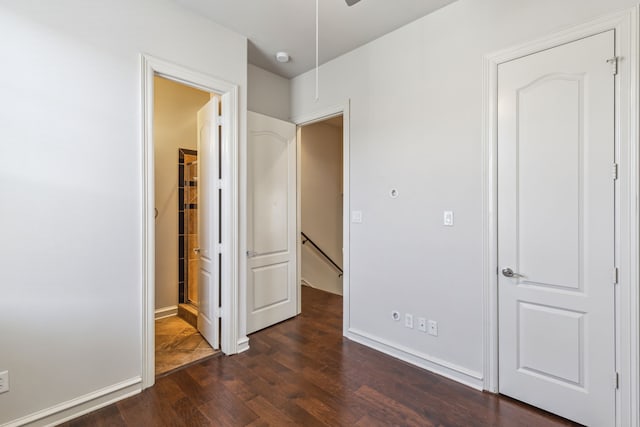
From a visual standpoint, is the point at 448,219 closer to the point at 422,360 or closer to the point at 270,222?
the point at 422,360

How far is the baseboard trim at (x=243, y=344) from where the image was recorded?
9.02ft

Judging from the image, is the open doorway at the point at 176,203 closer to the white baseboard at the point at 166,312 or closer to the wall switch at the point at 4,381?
the white baseboard at the point at 166,312

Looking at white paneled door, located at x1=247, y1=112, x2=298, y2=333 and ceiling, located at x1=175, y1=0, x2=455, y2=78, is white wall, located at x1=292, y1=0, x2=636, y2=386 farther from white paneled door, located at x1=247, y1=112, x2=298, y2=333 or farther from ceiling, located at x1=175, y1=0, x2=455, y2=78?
white paneled door, located at x1=247, y1=112, x2=298, y2=333

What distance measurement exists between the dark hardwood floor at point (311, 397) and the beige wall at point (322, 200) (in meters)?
2.66

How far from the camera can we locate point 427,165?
2.47 metres

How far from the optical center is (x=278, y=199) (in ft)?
11.3

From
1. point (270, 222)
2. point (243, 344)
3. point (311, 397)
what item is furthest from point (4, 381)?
point (270, 222)

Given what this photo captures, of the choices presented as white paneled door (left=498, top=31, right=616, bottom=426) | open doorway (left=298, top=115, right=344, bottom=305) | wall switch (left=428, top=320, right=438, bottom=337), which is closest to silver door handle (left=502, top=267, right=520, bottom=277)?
white paneled door (left=498, top=31, right=616, bottom=426)

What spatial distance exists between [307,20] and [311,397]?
2995mm

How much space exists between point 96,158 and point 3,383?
4.59 ft

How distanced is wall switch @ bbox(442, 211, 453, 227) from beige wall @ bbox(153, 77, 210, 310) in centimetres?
316

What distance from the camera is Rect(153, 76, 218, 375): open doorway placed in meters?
3.55

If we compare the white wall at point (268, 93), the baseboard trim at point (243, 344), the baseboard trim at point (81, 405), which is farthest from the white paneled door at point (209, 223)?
the baseboard trim at point (81, 405)

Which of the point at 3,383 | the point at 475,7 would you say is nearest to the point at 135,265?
the point at 3,383
